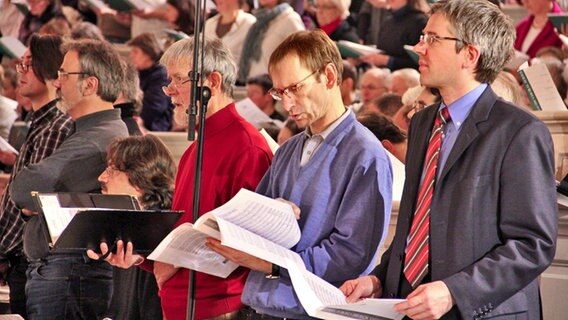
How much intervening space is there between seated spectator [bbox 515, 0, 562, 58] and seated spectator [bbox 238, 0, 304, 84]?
162 cm

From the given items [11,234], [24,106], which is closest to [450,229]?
[11,234]

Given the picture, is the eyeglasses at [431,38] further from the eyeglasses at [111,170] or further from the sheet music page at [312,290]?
the eyeglasses at [111,170]

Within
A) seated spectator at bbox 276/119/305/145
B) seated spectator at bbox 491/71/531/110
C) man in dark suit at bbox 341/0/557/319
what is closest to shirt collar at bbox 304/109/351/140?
man in dark suit at bbox 341/0/557/319

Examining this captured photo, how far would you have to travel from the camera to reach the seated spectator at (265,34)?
8.45 m

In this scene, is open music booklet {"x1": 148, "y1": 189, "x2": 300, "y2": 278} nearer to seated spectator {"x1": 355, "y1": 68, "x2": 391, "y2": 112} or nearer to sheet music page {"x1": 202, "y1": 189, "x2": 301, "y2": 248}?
sheet music page {"x1": 202, "y1": 189, "x2": 301, "y2": 248}

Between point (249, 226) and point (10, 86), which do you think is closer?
point (249, 226)

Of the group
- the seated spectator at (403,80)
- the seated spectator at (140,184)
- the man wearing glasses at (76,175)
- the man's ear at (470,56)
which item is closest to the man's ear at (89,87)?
the man wearing glasses at (76,175)

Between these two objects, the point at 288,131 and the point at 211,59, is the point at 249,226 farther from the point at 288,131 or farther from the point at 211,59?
the point at 288,131

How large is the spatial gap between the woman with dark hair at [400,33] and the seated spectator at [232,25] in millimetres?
996

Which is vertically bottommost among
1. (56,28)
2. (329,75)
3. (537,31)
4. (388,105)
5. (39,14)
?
(39,14)

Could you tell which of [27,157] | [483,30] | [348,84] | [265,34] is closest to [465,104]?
[483,30]

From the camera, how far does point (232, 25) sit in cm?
887

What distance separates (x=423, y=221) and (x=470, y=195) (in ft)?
0.57

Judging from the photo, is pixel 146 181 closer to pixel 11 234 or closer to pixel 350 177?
pixel 11 234
